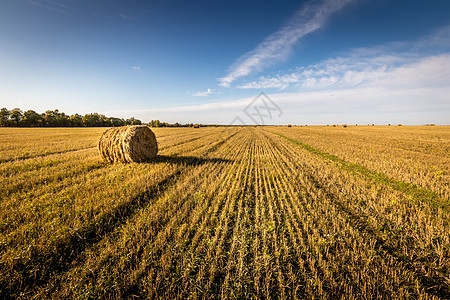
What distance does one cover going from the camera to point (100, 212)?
435 centimetres

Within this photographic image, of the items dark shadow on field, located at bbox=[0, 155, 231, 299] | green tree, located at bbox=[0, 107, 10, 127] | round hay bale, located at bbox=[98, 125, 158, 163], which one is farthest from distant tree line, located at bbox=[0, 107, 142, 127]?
dark shadow on field, located at bbox=[0, 155, 231, 299]

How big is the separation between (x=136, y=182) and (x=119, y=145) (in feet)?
13.6

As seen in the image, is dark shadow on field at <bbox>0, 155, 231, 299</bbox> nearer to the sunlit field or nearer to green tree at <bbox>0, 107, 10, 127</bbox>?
the sunlit field

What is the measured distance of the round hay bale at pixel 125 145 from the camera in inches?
365

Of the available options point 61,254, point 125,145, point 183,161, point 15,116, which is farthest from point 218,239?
point 15,116

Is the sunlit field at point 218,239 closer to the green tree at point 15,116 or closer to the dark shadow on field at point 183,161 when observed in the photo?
the dark shadow on field at point 183,161

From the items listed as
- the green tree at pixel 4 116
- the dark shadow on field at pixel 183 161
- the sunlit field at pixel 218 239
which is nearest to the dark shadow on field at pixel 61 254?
the sunlit field at pixel 218 239

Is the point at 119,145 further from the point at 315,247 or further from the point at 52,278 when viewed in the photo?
the point at 315,247

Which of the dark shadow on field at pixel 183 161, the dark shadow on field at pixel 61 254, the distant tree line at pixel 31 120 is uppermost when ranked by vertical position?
the distant tree line at pixel 31 120

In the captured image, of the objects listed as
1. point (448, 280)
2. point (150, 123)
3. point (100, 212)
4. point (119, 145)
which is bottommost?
point (448, 280)

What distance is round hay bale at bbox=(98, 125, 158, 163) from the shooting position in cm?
927

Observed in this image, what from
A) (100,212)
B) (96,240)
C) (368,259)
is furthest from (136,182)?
(368,259)

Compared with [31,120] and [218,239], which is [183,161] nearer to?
[218,239]

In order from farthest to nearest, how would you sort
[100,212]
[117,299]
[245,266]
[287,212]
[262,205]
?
[262,205]
[287,212]
[100,212]
[245,266]
[117,299]
